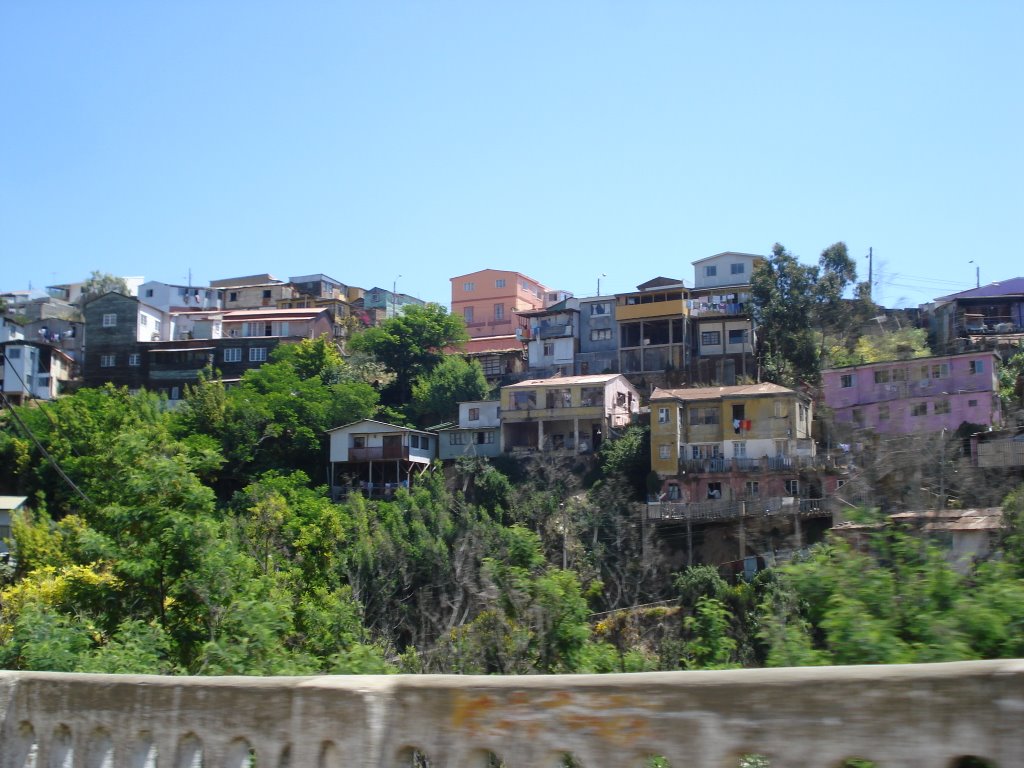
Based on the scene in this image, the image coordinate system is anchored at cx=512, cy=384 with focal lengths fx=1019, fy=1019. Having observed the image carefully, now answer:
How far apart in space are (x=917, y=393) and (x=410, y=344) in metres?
29.5

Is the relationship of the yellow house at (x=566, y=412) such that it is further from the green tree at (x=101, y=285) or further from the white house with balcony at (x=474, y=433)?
the green tree at (x=101, y=285)

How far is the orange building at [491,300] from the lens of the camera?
76.6 m

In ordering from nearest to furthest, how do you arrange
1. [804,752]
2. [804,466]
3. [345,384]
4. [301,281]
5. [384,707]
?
[804,752]
[384,707]
[804,466]
[345,384]
[301,281]

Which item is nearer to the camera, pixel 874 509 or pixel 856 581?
pixel 856 581

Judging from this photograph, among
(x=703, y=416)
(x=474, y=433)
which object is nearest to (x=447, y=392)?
(x=474, y=433)

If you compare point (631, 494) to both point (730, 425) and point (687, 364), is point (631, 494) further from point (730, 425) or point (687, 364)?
point (687, 364)

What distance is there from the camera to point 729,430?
46594 millimetres

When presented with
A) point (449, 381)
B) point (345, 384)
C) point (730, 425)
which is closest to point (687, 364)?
point (730, 425)

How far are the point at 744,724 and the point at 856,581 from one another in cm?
261

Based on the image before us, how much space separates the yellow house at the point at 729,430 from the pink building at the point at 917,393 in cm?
211

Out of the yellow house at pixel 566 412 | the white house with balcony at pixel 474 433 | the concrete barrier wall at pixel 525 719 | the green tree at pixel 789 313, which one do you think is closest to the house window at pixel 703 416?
the yellow house at pixel 566 412

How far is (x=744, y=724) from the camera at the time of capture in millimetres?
4023

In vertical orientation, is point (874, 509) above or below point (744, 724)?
above

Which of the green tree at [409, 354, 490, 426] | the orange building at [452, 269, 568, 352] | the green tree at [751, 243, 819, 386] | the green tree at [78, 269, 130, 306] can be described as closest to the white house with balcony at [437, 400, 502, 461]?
the green tree at [409, 354, 490, 426]
